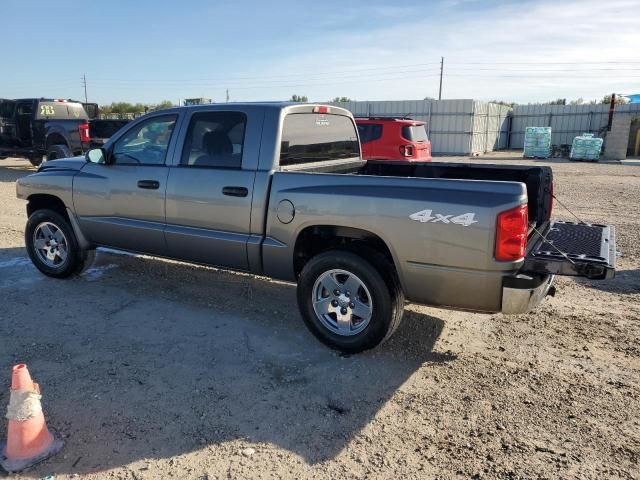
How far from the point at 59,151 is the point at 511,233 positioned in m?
14.7

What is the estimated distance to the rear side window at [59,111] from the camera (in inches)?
601

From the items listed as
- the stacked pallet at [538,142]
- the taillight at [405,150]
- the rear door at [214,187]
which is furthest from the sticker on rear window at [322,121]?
the stacked pallet at [538,142]

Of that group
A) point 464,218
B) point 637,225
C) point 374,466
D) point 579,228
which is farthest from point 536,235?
point 637,225

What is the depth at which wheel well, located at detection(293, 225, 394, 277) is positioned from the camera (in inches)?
157

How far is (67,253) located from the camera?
5.76 meters

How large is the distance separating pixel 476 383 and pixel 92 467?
252cm

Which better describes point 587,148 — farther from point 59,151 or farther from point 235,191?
point 235,191

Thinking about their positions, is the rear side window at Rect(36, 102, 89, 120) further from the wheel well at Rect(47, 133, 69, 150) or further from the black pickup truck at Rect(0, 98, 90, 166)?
the wheel well at Rect(47, 133, 69, 150)

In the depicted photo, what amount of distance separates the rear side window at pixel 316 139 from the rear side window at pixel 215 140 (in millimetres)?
406

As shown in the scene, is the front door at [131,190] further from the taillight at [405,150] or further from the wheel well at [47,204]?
the taillight at [405,150]

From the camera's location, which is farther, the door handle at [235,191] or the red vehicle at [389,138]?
Answer: the red vehicle at [389,138]

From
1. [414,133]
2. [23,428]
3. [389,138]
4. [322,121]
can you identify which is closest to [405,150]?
[389,138]

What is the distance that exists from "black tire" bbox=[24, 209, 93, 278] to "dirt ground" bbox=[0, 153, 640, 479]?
19cm

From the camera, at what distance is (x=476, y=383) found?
145 inches
